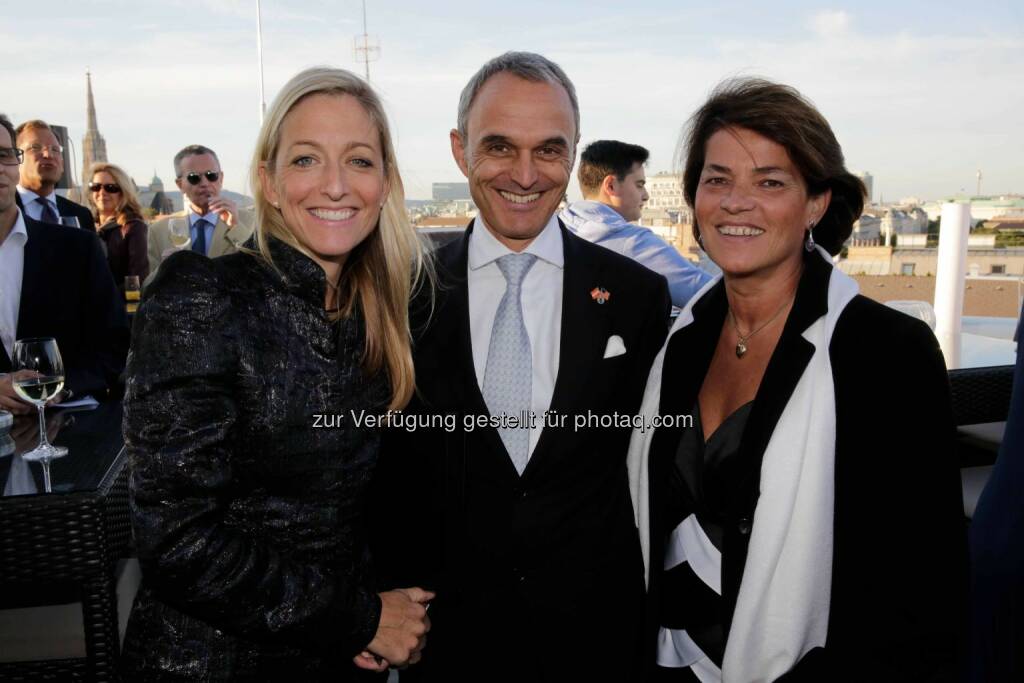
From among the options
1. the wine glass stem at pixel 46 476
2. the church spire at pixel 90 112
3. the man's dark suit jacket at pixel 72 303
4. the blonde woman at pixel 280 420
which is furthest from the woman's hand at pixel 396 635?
the church spire at pixel 90 112

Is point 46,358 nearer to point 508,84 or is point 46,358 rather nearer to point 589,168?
point 508,84

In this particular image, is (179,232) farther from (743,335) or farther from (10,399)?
(743,335)

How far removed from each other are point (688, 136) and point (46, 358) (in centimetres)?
196

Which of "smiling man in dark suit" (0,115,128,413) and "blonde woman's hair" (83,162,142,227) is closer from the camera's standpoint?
"smiling man in dark suit" (0,115,128,413)

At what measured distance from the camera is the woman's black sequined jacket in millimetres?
1133

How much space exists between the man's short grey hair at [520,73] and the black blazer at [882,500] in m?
0.91

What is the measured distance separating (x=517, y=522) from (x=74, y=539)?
1.13 meters

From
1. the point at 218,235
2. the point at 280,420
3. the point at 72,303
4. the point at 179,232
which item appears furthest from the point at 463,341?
the point at 218,235

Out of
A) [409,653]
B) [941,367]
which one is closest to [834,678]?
[941,367]

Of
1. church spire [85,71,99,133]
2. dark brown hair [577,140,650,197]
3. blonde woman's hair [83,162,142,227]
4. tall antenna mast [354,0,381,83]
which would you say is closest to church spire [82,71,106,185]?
church spire [85,71,99,133]

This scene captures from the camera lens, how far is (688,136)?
1.91 m

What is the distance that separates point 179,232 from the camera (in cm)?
524

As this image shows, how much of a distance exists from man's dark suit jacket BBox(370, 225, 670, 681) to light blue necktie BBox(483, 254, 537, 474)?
0.07m

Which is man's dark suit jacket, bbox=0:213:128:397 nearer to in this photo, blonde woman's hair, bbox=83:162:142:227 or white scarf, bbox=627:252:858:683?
white scarf, bbox=627:252:858:683
